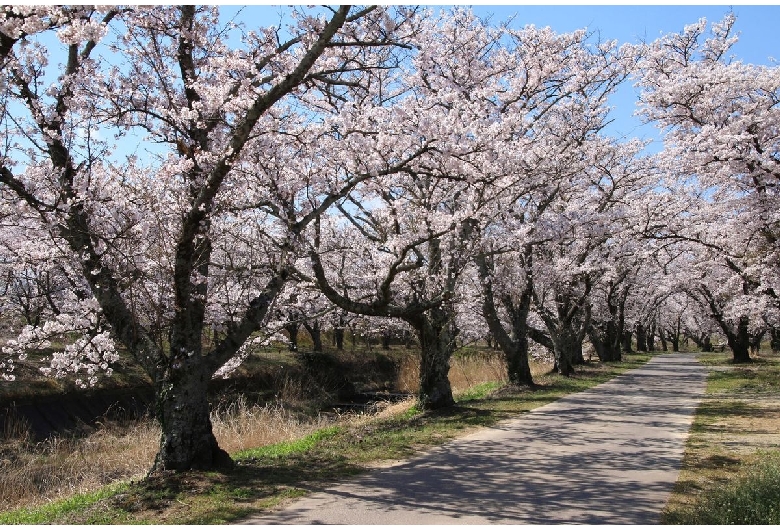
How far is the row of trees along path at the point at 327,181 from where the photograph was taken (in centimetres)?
807

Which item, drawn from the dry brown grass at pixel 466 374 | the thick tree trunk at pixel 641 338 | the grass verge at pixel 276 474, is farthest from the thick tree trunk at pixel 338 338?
the thick tree trunk at pixel 641 338

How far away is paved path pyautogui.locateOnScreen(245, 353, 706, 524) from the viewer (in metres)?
5.87

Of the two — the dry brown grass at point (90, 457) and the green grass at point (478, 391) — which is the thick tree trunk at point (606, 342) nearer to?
the green grass at point (478, 391)

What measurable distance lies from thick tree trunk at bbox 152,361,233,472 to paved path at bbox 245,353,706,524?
77.8 inches

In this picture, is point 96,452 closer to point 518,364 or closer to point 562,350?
point 518,364

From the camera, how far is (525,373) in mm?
19672

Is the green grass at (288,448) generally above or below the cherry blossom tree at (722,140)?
below

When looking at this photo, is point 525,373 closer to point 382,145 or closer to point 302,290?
point 302,290

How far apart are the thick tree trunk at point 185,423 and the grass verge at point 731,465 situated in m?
5.61

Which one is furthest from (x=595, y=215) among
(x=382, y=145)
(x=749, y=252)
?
(x=382, y=145)

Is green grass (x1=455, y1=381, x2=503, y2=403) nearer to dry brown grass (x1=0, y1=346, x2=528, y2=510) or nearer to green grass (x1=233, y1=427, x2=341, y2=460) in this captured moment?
dry brown grass (x1=0, y1=346, x2=528, y2=510)

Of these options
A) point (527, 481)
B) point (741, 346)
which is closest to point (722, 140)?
point (527, 481)

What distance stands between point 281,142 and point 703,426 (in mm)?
9404

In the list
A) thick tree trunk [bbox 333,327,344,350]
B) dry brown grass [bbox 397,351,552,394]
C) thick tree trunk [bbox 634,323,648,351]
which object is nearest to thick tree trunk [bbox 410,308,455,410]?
dry brown grass [bbox 397,351,552,394]
